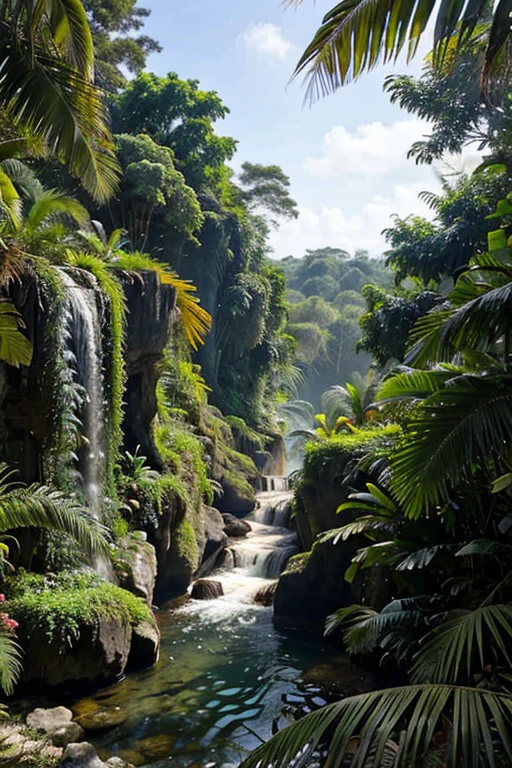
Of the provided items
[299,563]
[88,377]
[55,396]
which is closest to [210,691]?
[299,563]

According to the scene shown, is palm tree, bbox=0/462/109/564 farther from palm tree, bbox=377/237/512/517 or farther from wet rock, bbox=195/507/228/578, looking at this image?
wet rock, bbox=195/507/228/578

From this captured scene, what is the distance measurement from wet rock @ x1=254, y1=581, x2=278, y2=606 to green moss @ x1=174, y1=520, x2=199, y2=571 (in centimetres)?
135

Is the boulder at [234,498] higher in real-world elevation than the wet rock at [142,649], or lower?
higher

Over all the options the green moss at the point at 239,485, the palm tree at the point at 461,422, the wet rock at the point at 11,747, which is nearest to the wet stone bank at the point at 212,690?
the wet rock at the point at 11,747

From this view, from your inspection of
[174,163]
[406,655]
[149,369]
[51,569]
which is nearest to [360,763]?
[406,655]

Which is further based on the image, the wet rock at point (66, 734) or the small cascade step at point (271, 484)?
the small cascade step at point (271, 484)

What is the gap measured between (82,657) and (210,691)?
1466 mm

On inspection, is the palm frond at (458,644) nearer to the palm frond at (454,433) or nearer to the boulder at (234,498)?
the palm frond at (454,433)

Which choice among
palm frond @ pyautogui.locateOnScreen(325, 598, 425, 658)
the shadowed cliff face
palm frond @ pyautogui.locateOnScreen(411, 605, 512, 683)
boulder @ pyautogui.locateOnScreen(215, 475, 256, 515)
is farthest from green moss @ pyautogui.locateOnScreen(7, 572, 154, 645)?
boulder @ pyautogui.locateOnScreen(215, 475, 256, 515)

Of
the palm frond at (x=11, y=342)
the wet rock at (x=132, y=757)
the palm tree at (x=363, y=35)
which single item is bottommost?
the wet rock at (x=132, y=757)

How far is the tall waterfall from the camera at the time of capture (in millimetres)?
8430

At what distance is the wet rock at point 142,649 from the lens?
282 inches

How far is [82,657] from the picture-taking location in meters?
6.32

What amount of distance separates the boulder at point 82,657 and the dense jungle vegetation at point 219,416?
0.41ft
